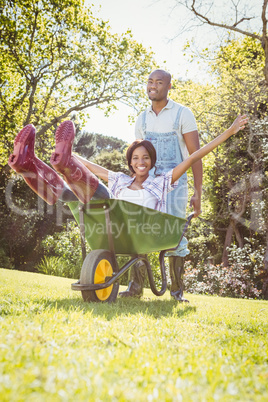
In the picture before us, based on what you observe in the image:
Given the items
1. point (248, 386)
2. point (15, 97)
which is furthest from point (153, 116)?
point (15, 97)

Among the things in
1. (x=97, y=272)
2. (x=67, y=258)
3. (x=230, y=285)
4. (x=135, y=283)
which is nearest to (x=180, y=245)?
(x=135, y=283)

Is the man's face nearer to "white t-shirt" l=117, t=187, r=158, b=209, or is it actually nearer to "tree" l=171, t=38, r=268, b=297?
"white t-shirt" l=117, t=187, r=158, b=209

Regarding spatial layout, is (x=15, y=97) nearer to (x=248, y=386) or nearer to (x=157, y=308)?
(x=157, y=308)

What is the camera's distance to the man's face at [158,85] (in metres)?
3.34

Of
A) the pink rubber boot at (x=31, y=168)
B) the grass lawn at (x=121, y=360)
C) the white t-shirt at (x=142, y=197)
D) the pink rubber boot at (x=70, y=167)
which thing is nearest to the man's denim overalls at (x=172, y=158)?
the white t-shirt at (x=142, y=197)

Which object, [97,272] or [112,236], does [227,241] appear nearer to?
[112,236]

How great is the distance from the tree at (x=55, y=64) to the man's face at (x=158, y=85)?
6.37 metres

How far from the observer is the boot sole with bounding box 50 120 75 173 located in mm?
2301

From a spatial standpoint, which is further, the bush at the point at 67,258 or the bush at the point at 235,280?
the bush at the point at 235,280

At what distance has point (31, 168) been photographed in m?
2.51

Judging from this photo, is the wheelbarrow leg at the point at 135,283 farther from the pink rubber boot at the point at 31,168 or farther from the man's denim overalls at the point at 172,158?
the pink rubber boot at the point at 31,168

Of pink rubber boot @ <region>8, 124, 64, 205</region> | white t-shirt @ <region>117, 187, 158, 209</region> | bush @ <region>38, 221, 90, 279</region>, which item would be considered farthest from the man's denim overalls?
bush @ <region>38, 221, 90, 279</region>

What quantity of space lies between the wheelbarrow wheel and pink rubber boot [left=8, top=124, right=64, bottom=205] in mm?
485

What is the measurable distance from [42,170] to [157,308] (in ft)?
4.11
